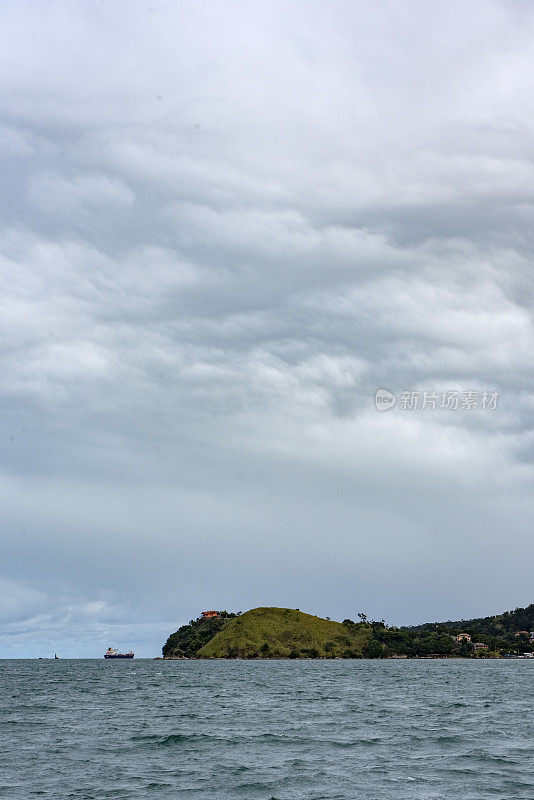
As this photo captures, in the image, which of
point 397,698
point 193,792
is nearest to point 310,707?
point 397,698

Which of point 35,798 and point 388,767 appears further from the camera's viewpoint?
point 388,767

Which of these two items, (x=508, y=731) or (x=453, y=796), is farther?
(x=508, y=731)

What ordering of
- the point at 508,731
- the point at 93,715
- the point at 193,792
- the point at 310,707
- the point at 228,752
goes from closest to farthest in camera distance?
1. the point at 193,792
2. the point at 228,752
3. the point at 508,731
4. the point at 93,715
5. the point at 310,707

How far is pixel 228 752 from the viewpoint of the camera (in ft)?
182

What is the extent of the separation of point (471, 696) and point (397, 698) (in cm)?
1196

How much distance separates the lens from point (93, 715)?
86812 mm

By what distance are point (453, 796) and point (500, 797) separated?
2.27 m

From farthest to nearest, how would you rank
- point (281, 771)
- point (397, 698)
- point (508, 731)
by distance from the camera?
point (397, 698)
point (508, 731)
point (281, 771)

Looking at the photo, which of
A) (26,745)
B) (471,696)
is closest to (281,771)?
(26,745)

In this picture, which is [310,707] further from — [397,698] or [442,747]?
[442,747]

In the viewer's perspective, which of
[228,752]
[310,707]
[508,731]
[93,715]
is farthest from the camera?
[310,707]

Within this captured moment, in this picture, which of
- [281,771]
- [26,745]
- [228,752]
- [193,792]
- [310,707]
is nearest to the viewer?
[193,792]

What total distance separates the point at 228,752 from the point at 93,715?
36775 millimetres

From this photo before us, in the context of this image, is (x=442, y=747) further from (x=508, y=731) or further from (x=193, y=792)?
(x=193, y=792)
